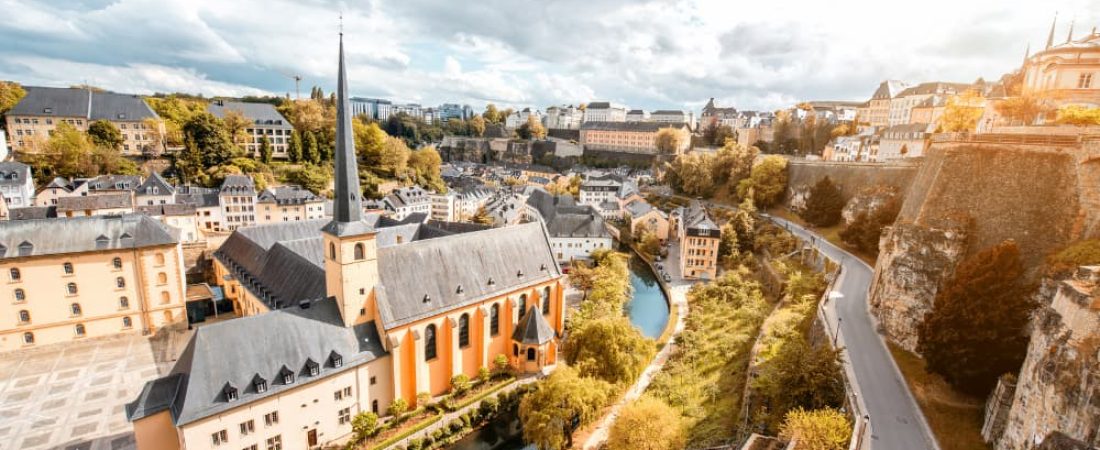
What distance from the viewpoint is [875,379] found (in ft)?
79.8

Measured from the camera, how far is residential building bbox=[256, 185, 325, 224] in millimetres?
62344

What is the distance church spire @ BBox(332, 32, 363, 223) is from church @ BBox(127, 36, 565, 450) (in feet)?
0.19

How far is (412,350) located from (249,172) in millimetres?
58553

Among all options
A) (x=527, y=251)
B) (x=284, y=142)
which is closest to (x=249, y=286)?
(x=527, y=251)

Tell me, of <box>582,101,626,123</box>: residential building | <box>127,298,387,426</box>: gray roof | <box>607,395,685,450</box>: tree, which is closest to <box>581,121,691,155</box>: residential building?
<box>582,101,626,123</box>: residential building

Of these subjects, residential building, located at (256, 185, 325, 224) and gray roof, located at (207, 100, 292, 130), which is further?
gray roof, located at (207, 100, 292, 130)

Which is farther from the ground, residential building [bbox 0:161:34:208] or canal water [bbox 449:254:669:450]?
residential building [bbox 0:161:34:208]

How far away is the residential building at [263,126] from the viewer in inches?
3120

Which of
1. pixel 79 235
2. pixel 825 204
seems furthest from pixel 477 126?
pixel 79 235

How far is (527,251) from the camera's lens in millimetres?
36500

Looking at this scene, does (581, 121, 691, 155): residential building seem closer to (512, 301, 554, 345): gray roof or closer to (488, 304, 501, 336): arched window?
(512, 301, 554, 345): gray roof

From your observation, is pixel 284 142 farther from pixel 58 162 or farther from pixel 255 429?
pixel 255 429

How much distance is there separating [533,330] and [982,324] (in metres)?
24.4

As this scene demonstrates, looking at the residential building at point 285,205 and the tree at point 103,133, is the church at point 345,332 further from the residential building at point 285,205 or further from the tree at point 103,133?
the tree at point 103,133
